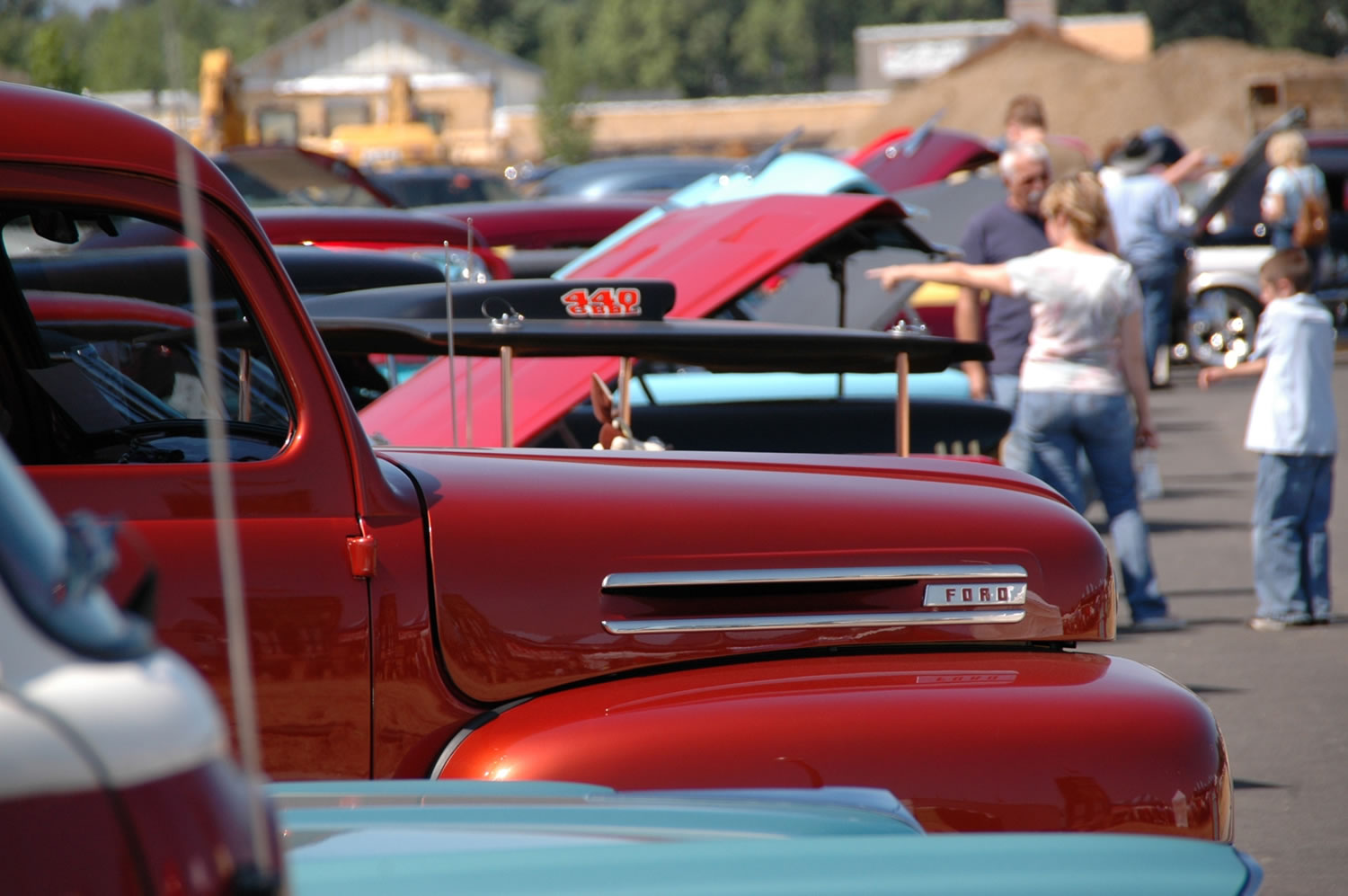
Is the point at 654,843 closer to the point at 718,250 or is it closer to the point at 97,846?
the point at 97,846

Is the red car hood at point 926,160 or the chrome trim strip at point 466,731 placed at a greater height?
the red car hood at point 926,160

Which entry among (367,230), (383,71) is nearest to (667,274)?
(367,230)

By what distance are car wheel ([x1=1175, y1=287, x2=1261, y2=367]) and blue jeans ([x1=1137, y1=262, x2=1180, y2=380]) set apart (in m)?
1.43

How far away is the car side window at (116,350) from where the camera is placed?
2.41 meters

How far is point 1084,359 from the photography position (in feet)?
20.1

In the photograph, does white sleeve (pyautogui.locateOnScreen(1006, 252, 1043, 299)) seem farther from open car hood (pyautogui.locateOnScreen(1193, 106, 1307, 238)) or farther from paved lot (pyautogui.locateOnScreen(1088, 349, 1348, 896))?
open car hood (pyautogui.locateOnScreen(1193, 106, 1307, 238))

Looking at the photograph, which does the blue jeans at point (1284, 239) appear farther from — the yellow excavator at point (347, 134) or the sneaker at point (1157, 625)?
the yellow excavator at point (347, 134)

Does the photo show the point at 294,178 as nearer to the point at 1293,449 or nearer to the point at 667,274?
the point at 667,274

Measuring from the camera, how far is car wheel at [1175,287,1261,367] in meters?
14.5

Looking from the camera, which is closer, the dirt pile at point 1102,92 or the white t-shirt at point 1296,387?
the white t-shirt at point 1296,387

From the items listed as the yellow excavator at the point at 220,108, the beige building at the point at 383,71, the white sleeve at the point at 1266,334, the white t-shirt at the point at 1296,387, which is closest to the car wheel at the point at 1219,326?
the white sleeve at the point at 1266,334

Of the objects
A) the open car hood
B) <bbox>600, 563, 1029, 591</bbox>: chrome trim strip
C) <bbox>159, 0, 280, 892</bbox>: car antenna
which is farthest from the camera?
the open car hood

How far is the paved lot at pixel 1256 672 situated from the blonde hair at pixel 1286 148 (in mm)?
3475

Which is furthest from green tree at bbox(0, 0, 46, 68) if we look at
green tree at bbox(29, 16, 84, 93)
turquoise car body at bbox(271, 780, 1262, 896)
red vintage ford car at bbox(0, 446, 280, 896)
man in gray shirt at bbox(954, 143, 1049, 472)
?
man in gray shirt at bbox(954, 143, 1049, 472)
